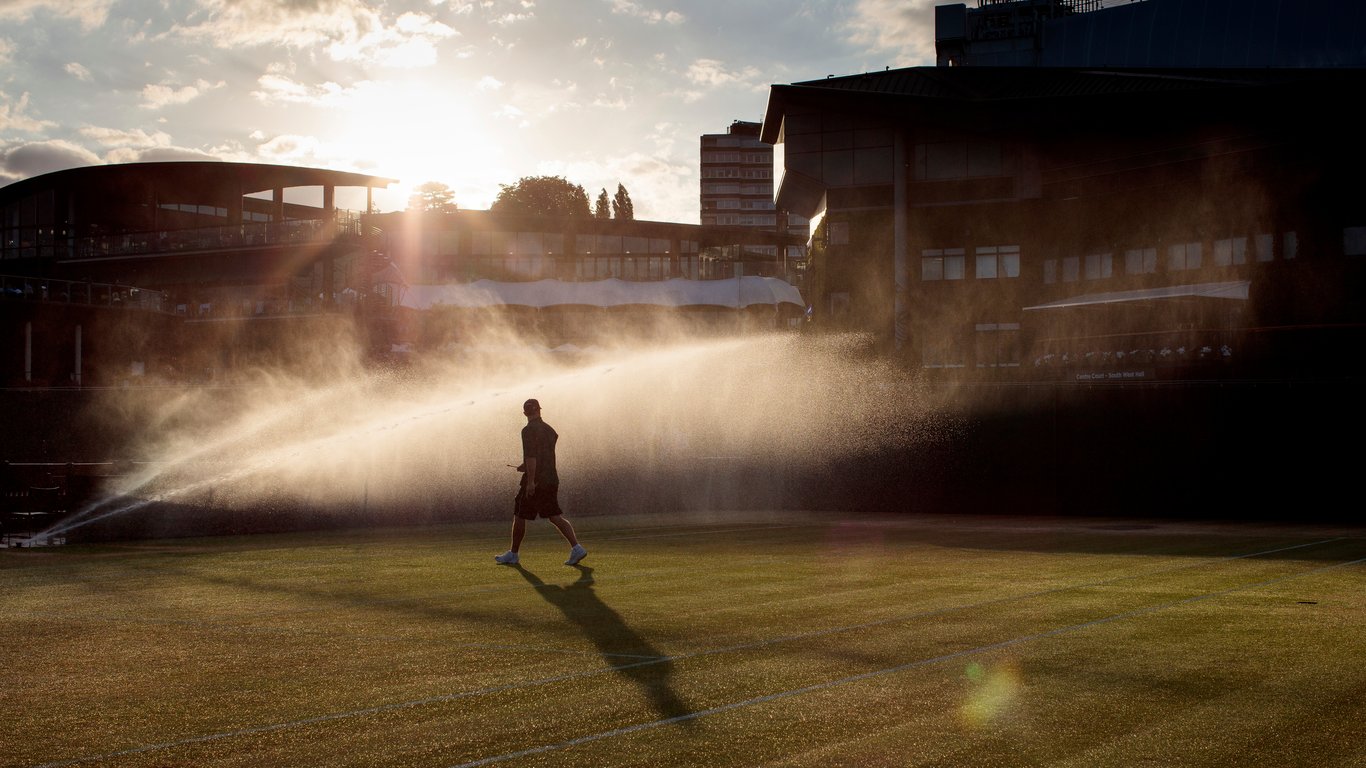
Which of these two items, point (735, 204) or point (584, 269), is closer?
point (584, 269)

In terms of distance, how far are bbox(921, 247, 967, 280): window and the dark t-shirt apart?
164 ft

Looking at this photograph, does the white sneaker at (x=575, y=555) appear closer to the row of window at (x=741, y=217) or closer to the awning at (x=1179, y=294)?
the awning at (x=1179, y=294)

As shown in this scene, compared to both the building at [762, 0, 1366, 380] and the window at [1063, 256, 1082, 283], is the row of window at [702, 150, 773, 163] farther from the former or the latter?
the window at [1063, 256, 1082, 283]

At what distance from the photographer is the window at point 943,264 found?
211 feet

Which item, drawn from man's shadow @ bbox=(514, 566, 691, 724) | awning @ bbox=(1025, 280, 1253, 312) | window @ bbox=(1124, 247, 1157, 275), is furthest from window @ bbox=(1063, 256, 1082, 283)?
man's shadow @ bbox=(514, 566, 691, 724)

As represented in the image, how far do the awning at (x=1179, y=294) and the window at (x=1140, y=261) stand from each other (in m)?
3.96

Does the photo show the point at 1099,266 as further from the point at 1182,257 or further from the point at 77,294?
the point at 77,294

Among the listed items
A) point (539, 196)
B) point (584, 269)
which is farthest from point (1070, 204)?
point (539, 196)

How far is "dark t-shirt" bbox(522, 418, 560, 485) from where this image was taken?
17.3m

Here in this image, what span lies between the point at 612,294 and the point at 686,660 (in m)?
52.3

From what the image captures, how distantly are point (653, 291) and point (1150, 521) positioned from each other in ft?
119

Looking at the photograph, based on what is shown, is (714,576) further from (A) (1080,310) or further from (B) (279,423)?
(A) (1080,310)

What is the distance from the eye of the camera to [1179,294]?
1905 inches

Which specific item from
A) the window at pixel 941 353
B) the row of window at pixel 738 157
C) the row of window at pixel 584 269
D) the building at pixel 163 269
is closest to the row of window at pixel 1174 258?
the window at pixel 941 353
